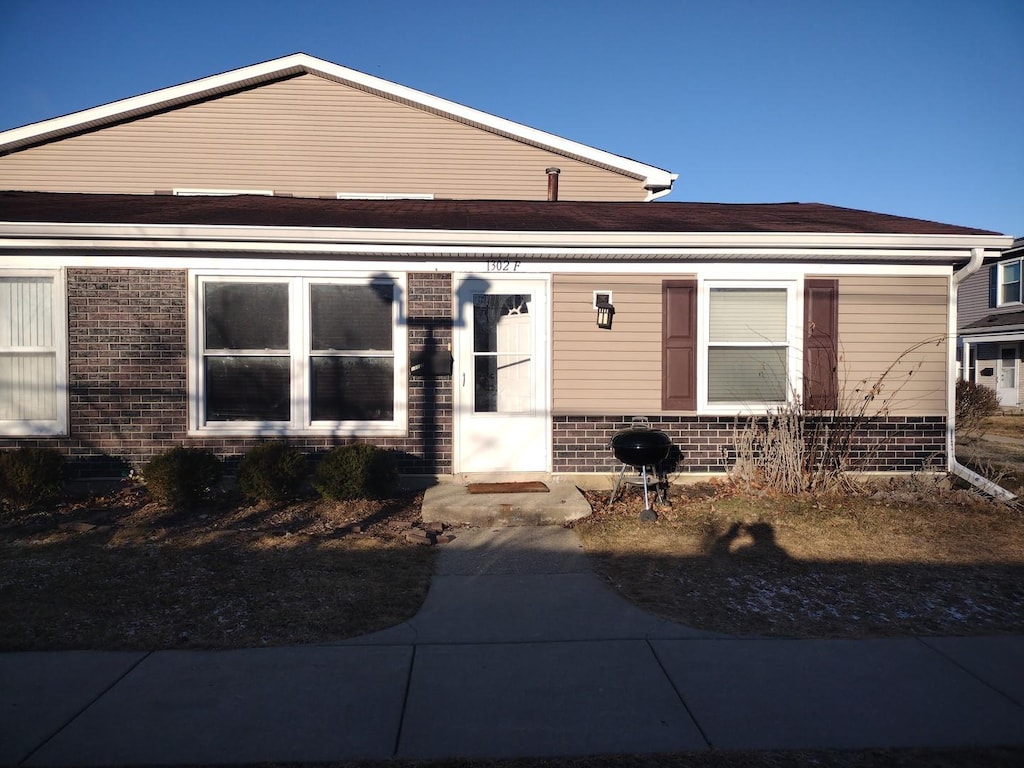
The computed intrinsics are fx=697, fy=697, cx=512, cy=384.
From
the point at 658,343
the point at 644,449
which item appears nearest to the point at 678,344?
the point at 658,343

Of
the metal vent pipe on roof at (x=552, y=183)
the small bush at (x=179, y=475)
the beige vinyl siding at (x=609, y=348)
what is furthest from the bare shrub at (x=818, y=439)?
the metal vent pipe on roof at (x=552, y=183)

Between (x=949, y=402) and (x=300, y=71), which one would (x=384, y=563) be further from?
(x=300, y=71)

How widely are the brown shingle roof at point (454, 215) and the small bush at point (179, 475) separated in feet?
7.94

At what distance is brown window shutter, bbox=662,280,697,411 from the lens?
7.70 metres

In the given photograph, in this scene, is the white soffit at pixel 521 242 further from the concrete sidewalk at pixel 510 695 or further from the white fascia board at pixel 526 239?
the concrete sidewalk at pixel 510 695

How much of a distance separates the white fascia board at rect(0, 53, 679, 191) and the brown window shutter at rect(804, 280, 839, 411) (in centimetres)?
574

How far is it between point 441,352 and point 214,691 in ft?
15.0

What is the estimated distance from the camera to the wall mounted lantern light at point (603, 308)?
762 cm

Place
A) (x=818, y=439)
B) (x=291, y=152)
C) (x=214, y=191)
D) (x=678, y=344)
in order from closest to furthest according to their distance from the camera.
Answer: (x=818, y=439)
(x=678, y=344)
(x=214, y=191)
(x=291, y=152)

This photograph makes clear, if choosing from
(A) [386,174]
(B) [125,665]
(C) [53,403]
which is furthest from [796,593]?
(A) [386,174]

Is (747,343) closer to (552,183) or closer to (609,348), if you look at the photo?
(609,348)

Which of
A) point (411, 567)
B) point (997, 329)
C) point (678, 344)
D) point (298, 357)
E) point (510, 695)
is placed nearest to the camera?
point (510, 695)

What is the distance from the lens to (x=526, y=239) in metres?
7.31

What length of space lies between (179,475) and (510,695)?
14.7 feet
